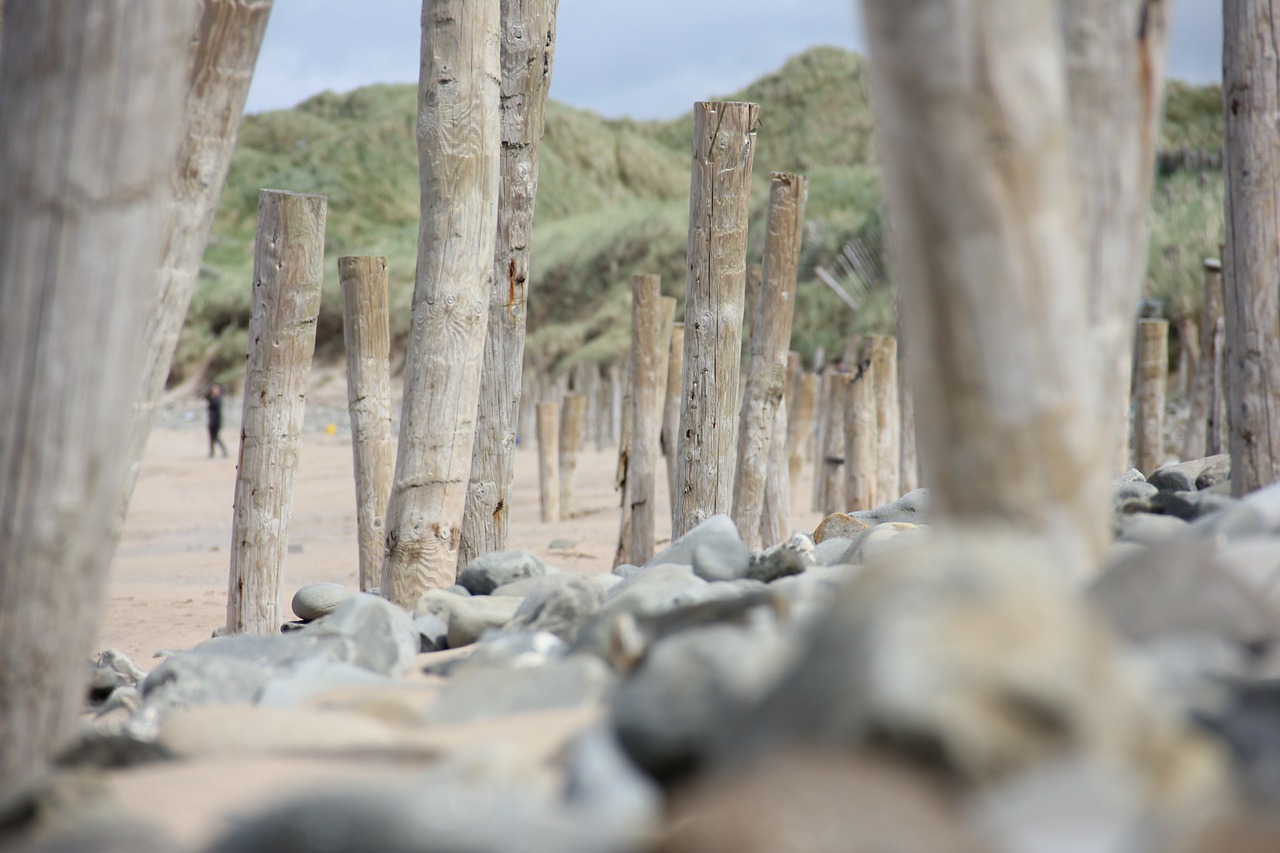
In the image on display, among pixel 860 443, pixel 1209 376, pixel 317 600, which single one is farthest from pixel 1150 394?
pixel 317 600

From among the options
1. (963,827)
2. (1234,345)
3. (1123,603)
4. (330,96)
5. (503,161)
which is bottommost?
(963,827)

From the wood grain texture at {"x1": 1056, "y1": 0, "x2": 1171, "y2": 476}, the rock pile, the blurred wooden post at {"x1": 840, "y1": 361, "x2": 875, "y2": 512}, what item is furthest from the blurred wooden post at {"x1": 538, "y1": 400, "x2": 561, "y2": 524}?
the wood grain texture at {"x1": 1056, "y1": 0, "x2": 1171, "y2": 476}

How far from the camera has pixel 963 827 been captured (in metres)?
1.63

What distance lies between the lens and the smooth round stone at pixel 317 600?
5.73 meters

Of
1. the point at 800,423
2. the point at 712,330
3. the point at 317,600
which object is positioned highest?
the point at 712,330

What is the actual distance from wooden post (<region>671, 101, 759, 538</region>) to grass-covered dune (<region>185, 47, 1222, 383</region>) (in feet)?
52.3

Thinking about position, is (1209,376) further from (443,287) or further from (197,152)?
(197,152)

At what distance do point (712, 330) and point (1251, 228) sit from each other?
297 centimetres

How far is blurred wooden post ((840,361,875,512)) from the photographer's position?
454 inches

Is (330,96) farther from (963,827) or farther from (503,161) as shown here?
(963,827)

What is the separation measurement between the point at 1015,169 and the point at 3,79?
2.13m

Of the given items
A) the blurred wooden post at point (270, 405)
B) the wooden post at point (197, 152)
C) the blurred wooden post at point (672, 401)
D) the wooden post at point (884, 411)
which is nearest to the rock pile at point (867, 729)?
the wooden post at point (197, 152)

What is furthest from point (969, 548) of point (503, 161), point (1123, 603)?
point (503, 161)

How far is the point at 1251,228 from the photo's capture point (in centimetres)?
447
